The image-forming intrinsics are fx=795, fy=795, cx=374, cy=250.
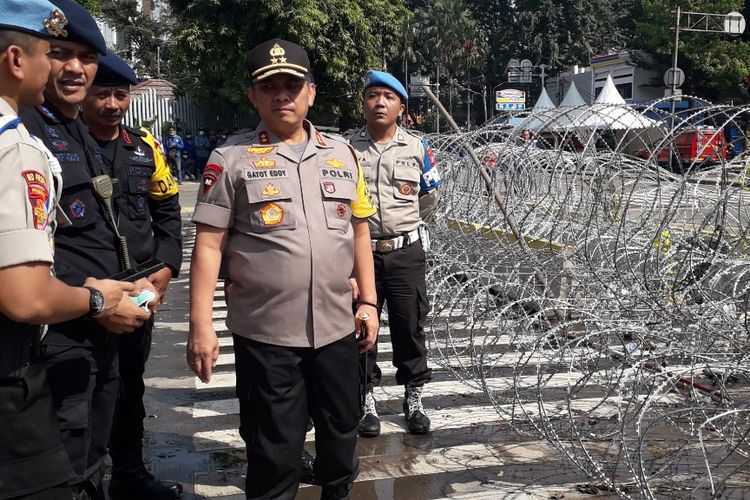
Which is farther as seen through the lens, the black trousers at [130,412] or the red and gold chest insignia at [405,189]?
the red and gold chest insignia at [405,189]

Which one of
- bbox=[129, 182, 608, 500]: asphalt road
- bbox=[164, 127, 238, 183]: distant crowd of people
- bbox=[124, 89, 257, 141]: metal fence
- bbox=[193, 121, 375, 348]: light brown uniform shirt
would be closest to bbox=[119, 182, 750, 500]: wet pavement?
bbox=[129, 182, 608, 500]: asphalt road

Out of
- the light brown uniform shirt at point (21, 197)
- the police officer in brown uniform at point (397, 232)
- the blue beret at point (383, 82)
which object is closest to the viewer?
the light brown uniform shirt at point (21, 197)

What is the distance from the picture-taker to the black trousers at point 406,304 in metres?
4.29

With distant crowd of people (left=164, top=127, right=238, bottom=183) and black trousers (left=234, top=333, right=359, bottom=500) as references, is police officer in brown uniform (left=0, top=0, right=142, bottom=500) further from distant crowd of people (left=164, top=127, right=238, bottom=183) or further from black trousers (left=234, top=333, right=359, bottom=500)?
distant crowd of people (left=164, top=127, right=238, bottom=183)

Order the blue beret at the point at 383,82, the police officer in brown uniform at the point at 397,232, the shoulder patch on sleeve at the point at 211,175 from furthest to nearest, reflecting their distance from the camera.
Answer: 1. the police officer in brown uniform at the point at 397,232
2. the blue beret at the point at 383,82
3. the shoulder patch on sleeve at the point at 211,175

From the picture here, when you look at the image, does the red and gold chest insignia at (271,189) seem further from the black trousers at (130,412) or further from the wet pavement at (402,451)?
the wet pavement at (402,451)

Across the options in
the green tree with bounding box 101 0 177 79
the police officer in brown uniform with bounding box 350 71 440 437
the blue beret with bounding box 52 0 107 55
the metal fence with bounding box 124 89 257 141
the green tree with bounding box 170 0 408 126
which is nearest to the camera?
the blue beret with bounding box 52 0 107 55

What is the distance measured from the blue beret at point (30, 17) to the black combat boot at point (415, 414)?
300cm

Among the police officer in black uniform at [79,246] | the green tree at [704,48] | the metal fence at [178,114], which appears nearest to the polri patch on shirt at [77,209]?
the police officer in black uniform at [79,246]

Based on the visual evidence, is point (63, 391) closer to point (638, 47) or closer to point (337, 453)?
point (337, 453)

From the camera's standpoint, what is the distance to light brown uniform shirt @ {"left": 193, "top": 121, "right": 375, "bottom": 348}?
2730 millimetres

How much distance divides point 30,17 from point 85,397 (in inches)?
45.1

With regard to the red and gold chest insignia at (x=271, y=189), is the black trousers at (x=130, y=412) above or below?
below

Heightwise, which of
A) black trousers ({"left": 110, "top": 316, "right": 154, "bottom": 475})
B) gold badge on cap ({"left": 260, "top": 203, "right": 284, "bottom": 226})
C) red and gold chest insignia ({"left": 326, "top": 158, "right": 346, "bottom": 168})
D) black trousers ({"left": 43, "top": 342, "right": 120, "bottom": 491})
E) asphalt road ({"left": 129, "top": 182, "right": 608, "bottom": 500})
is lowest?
asphalt road ({"left": 129, "top": 182, "right": 608, "bottom": 500})
